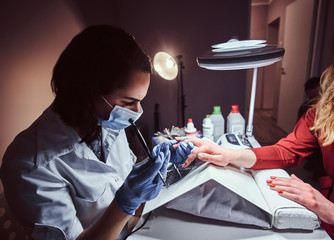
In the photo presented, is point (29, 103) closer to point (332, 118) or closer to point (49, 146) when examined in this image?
point (49, 146)

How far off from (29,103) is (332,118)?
5.08 feet

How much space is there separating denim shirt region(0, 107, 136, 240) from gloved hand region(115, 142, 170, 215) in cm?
15

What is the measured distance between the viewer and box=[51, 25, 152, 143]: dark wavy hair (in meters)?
0.68

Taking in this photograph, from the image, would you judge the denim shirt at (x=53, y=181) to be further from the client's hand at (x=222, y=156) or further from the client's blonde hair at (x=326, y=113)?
the client's blonde hair at (x=326, y=113)

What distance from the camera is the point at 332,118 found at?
88 centimetres

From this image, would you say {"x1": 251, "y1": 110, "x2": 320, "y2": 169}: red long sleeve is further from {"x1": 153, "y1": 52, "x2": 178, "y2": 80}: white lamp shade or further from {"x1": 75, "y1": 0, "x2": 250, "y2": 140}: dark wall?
{"x1": 75, "y1": 0, "x2": 250, "y2": 140}: dark wall

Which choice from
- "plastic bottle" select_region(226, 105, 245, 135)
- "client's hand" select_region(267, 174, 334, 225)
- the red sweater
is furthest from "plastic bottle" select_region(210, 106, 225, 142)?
"client's hand" select_region(267, 174, 334, 225)

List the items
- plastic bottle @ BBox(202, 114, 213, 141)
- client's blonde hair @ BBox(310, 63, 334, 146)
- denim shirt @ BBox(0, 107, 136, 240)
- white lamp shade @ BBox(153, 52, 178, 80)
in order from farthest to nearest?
white lamp shade @ BBox(153, 52, 178, 80), plastic bottle @ BBox(202, 114, 213, 141), client's blonde hair @ BBox(310, 63, 334, 146), denim shirt @ BBox(0, 107, 136, 240)

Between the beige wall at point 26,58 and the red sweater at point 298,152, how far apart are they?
48.5 inches

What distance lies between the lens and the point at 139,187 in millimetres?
671

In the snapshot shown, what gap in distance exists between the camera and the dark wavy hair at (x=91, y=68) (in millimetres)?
685

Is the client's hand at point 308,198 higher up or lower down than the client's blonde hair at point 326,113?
lower down

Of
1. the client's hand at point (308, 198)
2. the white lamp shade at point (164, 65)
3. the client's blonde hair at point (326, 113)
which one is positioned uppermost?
the white lamp shade at point (164, 65)

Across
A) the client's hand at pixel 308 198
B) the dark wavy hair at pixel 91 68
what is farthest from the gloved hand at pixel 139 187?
the client's hand at pixel 308 198
